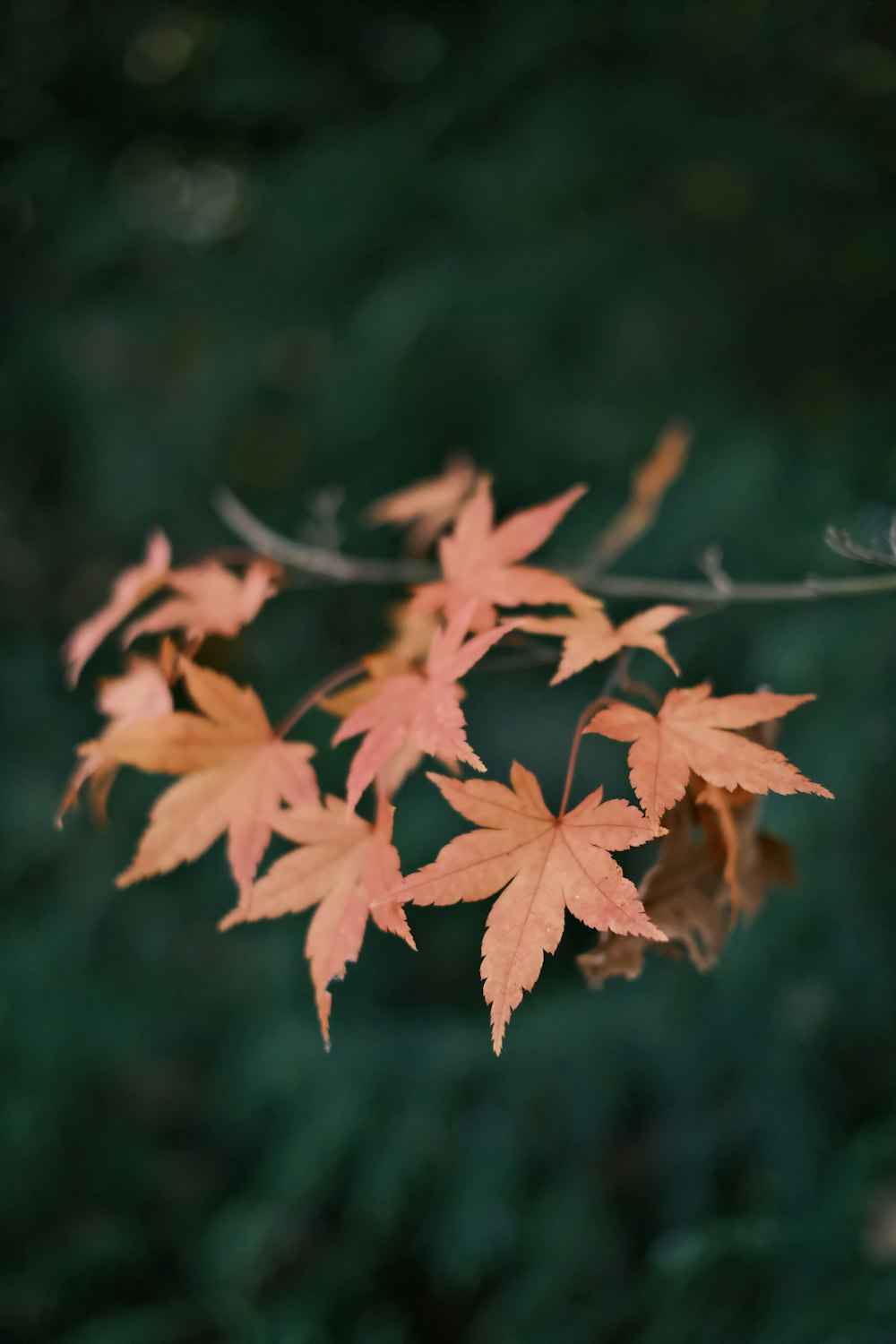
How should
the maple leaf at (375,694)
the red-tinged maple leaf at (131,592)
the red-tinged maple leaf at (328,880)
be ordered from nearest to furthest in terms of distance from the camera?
the red-tinged maple leaf at (328,880) < the maple leaf at (375,694) < the red-tinged maple leaf at (131,592)

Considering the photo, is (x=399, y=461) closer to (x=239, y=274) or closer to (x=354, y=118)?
(x=239, y=274)

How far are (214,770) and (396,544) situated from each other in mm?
1495

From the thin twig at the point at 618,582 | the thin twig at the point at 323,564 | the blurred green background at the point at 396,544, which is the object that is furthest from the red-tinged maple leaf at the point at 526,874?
the blurred green background at the point at 396,544

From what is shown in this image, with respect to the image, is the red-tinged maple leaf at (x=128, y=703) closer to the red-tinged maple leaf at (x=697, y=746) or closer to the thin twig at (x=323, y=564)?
the thin twig at (x=323, y=564)

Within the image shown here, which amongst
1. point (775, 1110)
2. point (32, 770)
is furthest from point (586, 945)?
point (32, 770)

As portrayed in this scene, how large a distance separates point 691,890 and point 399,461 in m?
1.55

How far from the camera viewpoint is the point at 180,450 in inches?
87.1

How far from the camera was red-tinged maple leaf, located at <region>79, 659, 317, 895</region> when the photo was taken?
813mm

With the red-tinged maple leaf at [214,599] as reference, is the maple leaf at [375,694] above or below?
below

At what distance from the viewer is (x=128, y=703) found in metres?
0.98

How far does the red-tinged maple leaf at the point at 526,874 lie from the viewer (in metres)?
0.63

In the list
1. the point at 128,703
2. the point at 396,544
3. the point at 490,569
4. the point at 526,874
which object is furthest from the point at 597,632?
the point at 396,544

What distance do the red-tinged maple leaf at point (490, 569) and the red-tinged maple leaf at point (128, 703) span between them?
0.88 feet

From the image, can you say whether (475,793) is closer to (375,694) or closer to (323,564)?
(375,694)
